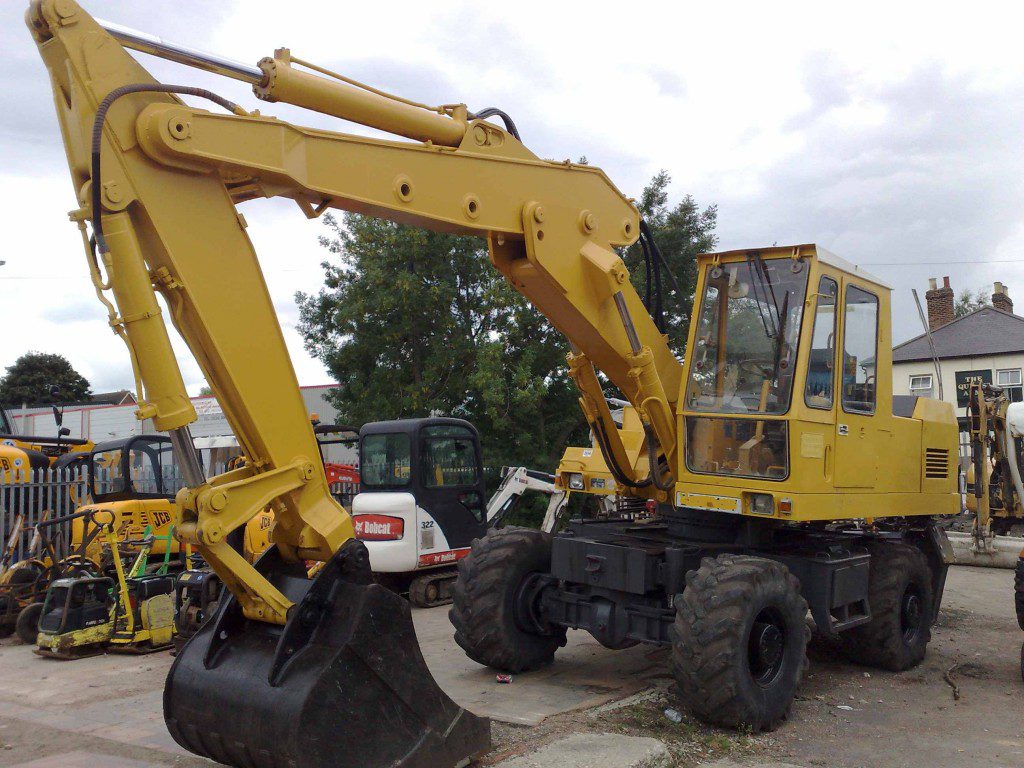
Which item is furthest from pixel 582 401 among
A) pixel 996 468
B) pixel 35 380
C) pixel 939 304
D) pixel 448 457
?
pixel 35 380

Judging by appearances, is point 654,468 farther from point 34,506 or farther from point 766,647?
point 34,506

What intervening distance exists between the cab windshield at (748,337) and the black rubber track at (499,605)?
178cm

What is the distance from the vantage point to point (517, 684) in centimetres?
687

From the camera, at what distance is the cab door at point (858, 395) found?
659 cm

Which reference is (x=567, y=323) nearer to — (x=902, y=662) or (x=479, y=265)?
(x=902, y=662)

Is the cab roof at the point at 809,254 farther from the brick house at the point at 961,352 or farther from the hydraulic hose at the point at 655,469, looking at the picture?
the brick house at the point at 961,352

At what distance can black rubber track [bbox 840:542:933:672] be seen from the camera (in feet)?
24.2

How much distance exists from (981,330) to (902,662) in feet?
95.3

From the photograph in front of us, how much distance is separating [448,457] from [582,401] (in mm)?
4246

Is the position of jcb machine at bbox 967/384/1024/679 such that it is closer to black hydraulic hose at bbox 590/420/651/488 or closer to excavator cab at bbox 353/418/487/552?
black hydraulic hose at bbox 590/420/651/488

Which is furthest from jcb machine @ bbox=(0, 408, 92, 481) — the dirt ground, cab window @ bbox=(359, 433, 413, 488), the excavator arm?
the excavator arm

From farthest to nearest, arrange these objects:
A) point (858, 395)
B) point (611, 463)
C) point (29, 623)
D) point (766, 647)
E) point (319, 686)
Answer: point (29, 623), point (611, 463), point (858, 395), point (766, 647), point (319, 686)

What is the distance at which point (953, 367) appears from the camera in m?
31.9

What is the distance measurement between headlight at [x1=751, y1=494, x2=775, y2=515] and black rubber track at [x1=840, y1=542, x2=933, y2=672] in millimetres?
1882
